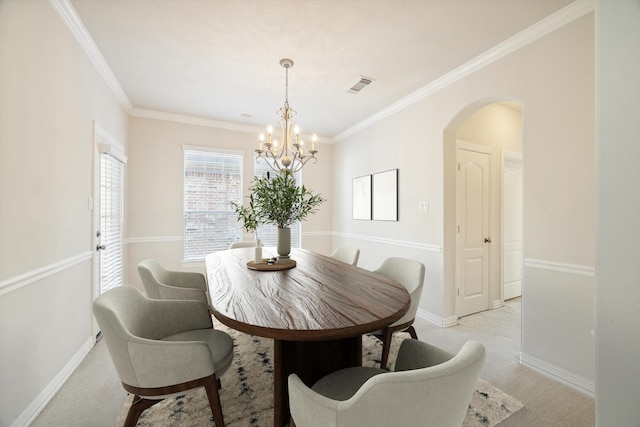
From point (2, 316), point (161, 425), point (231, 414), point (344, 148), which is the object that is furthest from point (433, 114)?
point (2, 316)

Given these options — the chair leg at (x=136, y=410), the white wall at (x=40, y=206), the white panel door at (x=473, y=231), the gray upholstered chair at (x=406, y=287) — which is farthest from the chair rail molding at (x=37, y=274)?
the white panel door at (x=473, y=231)

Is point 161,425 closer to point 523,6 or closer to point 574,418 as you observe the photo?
point 574,418

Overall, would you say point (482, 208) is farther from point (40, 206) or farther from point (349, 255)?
point (40, 206)

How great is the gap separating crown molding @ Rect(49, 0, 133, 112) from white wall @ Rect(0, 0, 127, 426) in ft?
0.21

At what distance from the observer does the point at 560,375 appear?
2.06 m

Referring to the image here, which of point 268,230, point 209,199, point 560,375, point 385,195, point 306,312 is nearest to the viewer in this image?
point 306,312

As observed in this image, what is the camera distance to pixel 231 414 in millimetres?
1657

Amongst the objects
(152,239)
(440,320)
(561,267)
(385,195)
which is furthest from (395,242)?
(152,239)

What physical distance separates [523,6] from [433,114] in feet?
4.22

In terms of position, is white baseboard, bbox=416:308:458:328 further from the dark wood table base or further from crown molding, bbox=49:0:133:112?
crown molding, bbox=49:0:133:112

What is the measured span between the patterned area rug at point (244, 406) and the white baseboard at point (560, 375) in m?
0.57

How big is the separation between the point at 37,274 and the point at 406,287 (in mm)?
2601

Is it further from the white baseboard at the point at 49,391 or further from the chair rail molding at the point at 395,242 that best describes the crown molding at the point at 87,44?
the chair rail molding at the point at 395,242

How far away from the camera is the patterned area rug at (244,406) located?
1603mm
